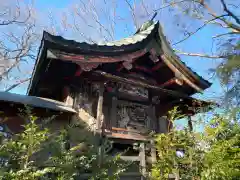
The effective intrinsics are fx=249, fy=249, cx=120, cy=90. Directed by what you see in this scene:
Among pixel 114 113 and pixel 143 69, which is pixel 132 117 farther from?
pixel 143 69

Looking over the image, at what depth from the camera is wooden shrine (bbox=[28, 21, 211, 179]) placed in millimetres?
6586

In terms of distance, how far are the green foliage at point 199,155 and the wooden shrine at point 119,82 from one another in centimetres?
78

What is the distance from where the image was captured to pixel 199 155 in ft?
19.3

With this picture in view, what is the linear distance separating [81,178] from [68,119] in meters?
2.51

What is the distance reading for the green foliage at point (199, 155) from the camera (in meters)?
5.52

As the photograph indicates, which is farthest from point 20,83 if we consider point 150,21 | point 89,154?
point 89,154

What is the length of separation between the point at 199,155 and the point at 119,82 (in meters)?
3.07

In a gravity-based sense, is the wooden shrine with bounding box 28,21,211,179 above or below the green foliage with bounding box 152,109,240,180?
above

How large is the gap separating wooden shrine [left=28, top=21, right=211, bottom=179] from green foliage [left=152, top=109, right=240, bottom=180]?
0.78m

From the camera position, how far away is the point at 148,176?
5.94m

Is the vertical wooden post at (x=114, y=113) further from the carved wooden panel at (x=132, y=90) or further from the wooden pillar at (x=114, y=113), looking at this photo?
the carved wooden panel at (x=132, y=90)

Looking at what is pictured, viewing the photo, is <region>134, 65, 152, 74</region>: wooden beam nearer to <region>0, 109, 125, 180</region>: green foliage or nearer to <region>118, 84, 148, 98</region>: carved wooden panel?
<region>118, 84, 148, 98</region>: carved wooden panel

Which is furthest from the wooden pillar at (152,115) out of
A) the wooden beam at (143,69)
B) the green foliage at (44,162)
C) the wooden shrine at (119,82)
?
the green foliage at (44,162)


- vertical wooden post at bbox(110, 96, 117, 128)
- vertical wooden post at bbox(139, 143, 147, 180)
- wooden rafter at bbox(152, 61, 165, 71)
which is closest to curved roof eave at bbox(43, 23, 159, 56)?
wooden rafter at bbox(152, 61, 165, 71)
